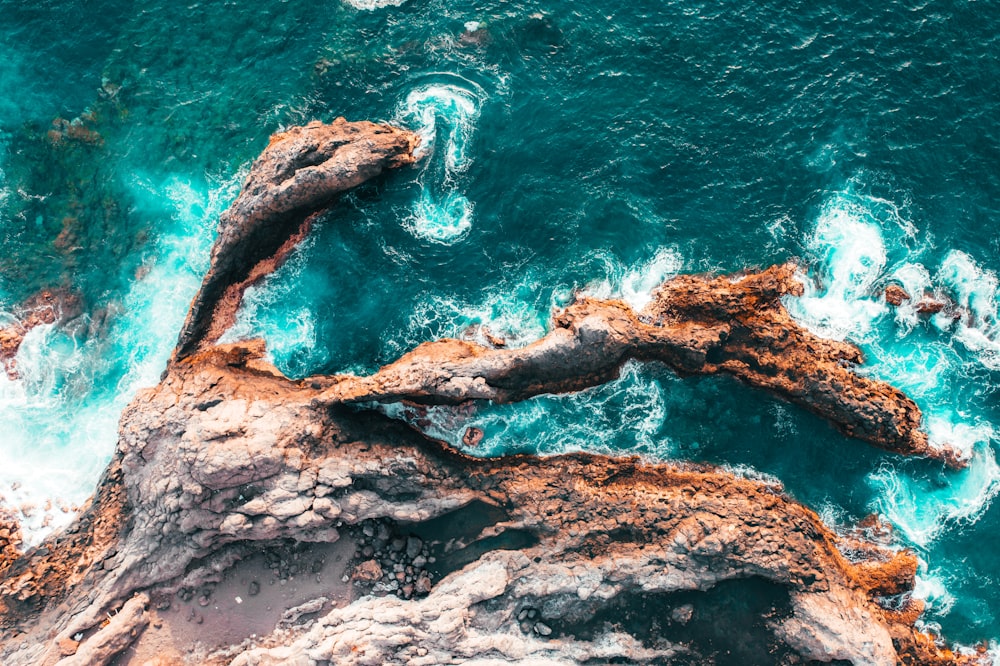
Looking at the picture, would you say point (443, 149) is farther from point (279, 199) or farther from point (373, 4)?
point (373, 4)

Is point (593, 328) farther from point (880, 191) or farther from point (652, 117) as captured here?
point (880, 191)

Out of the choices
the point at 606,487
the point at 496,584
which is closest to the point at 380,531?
the point at 496,584

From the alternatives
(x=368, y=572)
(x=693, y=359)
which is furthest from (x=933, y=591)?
(x=368, y=572)

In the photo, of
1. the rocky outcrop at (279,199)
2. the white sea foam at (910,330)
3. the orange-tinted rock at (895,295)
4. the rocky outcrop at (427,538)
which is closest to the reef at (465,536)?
the rocky outcrop at (427,538)

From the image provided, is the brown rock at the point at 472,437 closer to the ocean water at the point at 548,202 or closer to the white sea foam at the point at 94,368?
the ocean water at the point at 548,202

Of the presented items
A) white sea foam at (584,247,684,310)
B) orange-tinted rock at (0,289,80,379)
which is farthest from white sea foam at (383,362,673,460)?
orange-tinted rock at (0,289,80,379)

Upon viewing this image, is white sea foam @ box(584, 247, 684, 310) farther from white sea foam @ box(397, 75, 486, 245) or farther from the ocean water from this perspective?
white sea foam @ box(397, 75, 486, 245)
